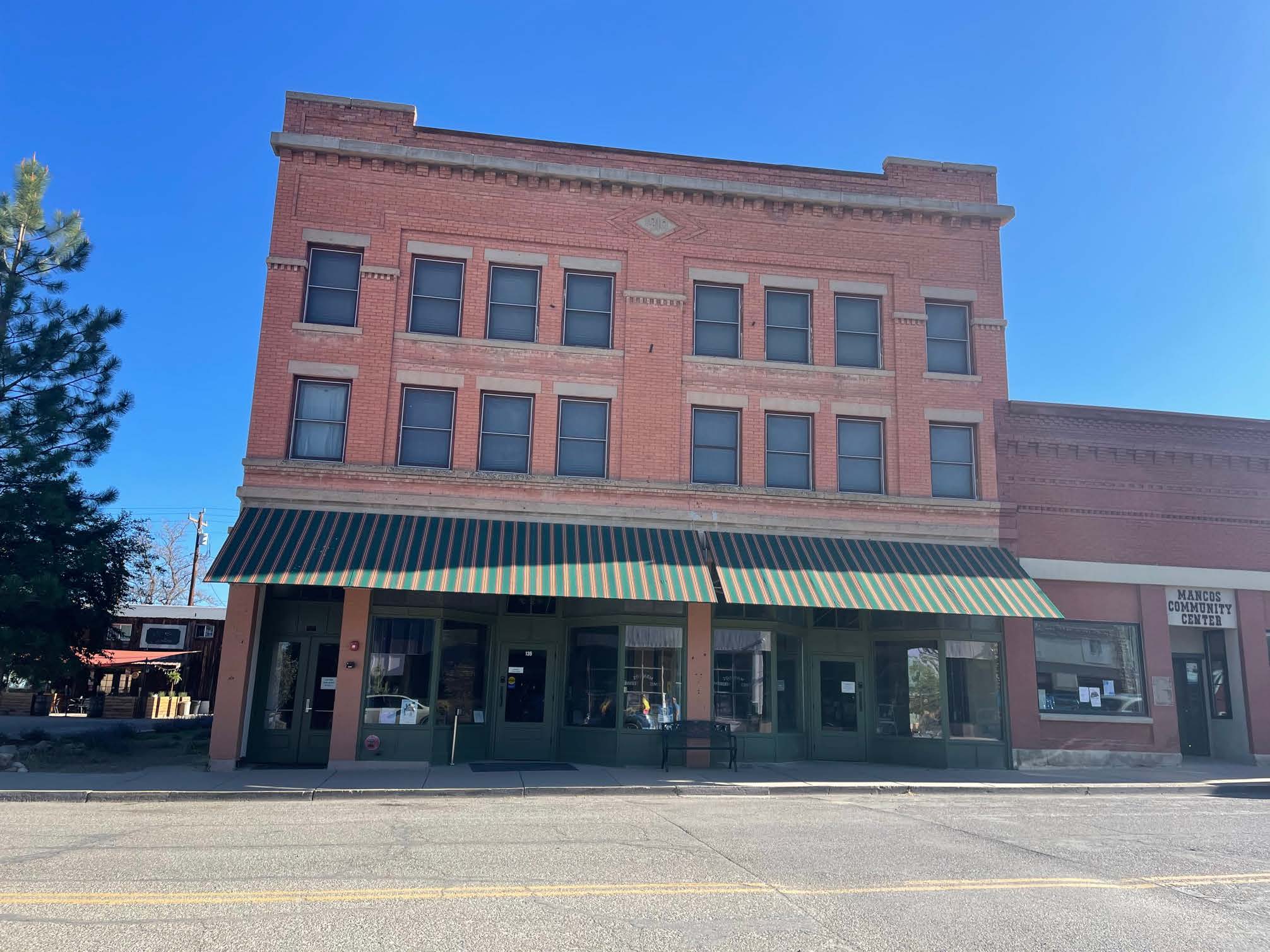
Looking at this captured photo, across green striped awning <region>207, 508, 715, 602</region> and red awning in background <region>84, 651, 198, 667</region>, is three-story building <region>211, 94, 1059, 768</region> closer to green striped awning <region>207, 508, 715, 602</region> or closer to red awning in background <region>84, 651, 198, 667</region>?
green striped awning <region>207, 508, 715, 602</region>

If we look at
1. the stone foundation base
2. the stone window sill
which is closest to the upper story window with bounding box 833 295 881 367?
the stone window sill

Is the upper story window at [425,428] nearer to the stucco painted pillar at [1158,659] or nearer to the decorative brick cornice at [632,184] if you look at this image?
the decorative brick cornice at [632,184]

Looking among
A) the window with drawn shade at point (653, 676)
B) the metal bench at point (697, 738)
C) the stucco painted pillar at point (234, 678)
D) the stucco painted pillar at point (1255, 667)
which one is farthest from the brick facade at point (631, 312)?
the stucco painted pillar at point (1255, 667)

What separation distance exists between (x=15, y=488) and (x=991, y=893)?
59.3 ft

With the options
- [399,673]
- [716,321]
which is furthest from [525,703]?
[716,321]

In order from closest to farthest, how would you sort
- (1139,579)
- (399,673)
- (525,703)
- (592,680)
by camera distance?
1. (399,673)
2. (592,680)
3. (525,703)
4. (1139,579)

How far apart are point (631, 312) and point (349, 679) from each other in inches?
351

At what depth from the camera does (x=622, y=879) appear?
7.75 m

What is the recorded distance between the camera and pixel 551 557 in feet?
54.0

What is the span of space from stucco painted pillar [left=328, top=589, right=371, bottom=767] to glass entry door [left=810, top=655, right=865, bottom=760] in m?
8.73

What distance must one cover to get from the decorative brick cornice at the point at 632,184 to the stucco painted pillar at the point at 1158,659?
8.67 metres

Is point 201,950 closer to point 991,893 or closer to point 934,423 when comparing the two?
point 991,893

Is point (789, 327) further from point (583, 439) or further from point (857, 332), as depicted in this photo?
point (583, 439)

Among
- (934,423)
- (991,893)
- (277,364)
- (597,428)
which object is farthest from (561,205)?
(991,893)
